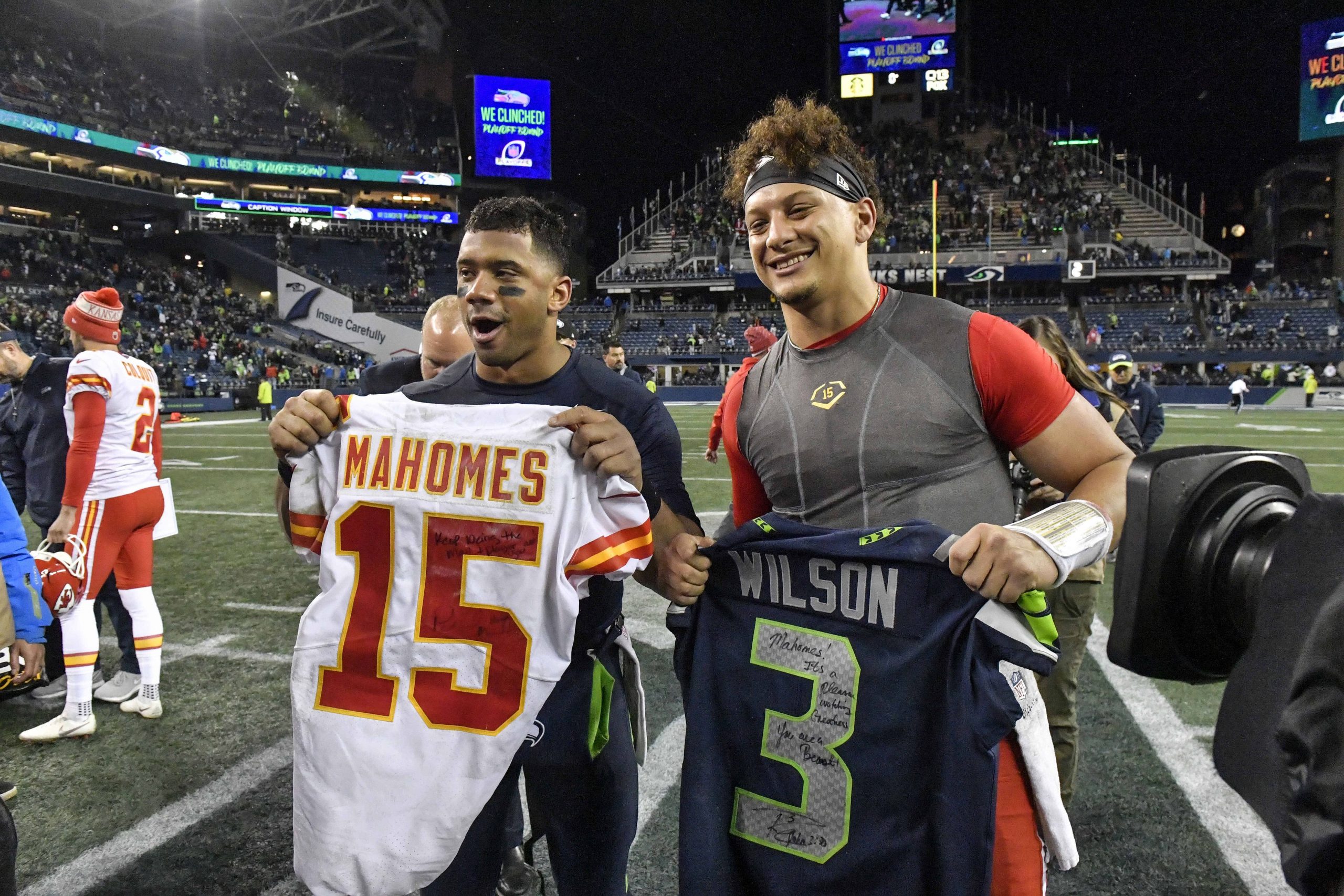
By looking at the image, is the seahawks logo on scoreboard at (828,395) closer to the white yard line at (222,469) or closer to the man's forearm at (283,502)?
the man's forearm at (283,502)

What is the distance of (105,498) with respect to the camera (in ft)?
13.5

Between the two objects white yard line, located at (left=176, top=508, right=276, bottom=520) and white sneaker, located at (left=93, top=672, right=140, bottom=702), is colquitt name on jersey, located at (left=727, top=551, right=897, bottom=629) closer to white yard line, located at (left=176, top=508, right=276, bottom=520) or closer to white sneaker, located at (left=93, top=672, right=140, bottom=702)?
white sneaker, located at (left=93, top=672, right=140, bottom=702)

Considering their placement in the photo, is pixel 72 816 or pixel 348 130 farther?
pixel 348 130

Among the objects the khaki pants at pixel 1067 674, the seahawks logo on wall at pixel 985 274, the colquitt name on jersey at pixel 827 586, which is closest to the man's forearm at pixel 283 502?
the colquitt name on jersey at pixel 827 586

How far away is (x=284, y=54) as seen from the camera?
49250 millimetres

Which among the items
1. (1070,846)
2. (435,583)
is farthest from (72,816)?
(1070,846)

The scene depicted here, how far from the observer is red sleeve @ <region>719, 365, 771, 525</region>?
218cm

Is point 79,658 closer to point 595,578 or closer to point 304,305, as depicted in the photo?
point 595,578

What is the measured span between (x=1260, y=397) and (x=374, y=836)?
114 feet

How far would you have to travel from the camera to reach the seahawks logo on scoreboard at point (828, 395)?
6.28 ft

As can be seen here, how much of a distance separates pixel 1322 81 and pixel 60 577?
57007 millimetres

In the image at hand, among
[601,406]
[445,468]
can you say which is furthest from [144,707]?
[601,406]

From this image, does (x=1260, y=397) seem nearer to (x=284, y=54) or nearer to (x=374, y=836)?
(x=374, y=836)

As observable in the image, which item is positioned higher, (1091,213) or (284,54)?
(284,54)
